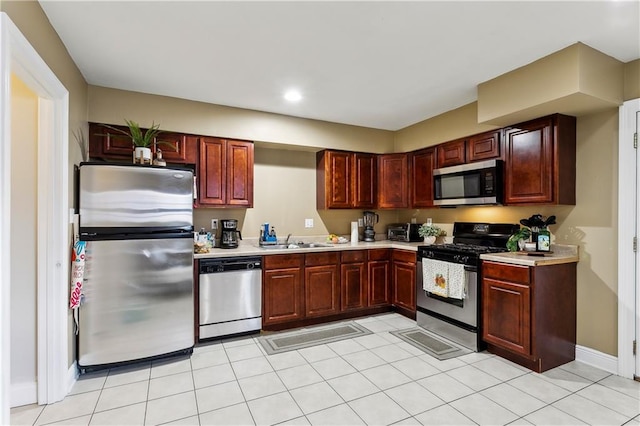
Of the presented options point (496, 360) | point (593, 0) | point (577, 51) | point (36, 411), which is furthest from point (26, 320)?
point (577, 51)

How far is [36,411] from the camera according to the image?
216cm

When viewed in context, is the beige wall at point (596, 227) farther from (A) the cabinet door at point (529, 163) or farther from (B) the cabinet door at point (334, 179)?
(B) the cabinet door at point (334, 179)

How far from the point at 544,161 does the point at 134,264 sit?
3644mm

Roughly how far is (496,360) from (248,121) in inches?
138

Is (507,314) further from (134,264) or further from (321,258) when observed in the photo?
(134,264)

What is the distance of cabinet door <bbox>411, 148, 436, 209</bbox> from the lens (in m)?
4.18

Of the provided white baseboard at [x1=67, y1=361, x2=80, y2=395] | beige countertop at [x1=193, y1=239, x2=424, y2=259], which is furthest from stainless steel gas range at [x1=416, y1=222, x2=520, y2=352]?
white baseboard at [x1=67, y1=361, x2=80, y2=395]

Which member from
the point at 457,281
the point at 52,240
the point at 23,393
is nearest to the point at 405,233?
the point at 457,281

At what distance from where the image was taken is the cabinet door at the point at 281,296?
3.54 metres

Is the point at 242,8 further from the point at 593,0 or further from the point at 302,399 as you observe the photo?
the point at 302,399

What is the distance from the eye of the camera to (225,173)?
3.69 m

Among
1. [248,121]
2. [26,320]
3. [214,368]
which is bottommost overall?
[214,368]

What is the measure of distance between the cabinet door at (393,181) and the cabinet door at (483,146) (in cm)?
104

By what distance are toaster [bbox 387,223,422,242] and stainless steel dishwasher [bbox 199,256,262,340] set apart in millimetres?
2108
